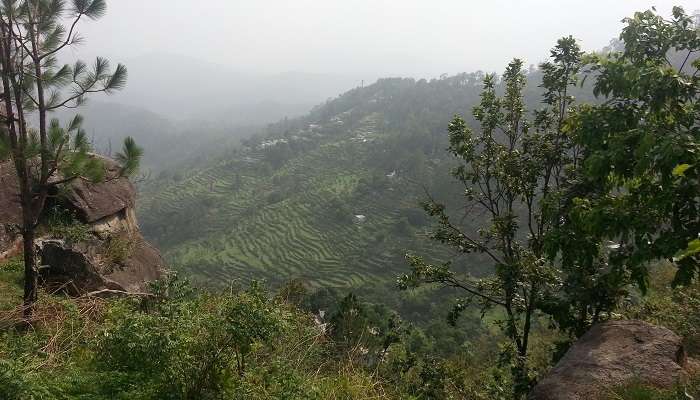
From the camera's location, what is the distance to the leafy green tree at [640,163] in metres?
3.54

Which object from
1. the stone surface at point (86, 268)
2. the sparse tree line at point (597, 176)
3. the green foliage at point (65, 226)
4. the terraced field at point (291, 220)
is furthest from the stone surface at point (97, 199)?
the terraced field at point (291, 220)

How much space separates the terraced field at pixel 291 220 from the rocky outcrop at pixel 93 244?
34.0 metres

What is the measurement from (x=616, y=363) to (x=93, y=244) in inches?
426

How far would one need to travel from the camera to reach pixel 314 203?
3000 inches

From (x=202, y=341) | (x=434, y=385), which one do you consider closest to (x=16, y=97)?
(x=202, y=341)

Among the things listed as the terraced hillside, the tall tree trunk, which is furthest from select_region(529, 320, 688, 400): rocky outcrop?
the terraced hillside

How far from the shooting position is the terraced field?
55.1 meters

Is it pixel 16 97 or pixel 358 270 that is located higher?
pixel 16 97

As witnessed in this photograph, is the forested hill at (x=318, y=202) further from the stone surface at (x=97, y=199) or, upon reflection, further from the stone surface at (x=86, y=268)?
the stone surface at (x=86, y=268)

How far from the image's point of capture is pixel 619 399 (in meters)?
4.19

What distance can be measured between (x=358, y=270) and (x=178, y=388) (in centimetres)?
5014

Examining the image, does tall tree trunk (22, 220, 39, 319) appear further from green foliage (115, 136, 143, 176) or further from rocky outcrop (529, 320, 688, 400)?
rocky outcrop (529, 320, 688, 400)

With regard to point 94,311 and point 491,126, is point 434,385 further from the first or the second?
point 94,311

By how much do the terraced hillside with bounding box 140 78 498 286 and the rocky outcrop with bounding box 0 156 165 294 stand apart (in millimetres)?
21736
